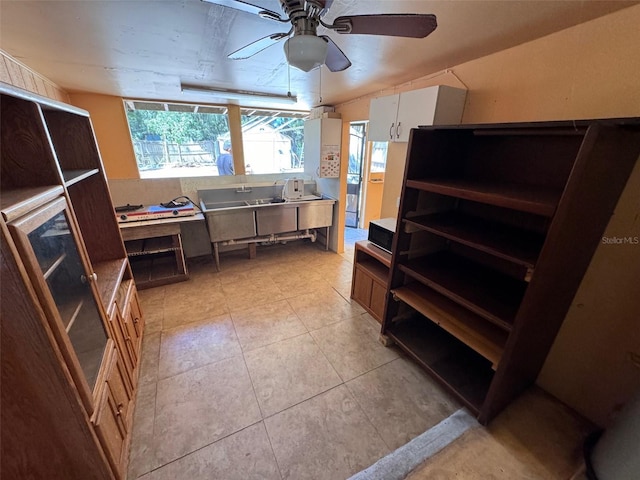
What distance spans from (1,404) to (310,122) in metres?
3.60

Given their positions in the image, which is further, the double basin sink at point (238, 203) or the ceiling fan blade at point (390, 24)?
the double basin sink at point (238, 203)

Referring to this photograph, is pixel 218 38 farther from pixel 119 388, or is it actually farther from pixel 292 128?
pixel 292 128

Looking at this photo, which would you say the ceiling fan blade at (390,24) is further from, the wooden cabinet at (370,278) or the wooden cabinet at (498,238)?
the wooden cabinet at (370,278)

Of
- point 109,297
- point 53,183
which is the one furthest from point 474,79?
point 109,297

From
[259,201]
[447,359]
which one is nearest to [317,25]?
[447,359]

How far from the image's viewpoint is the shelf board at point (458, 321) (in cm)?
144

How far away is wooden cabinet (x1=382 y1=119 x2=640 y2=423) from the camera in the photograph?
1.07 m

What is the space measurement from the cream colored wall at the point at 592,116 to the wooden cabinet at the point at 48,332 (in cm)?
245

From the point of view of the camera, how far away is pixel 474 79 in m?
1.79

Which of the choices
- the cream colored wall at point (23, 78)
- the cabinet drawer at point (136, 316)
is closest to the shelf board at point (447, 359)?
the cabinet drawer at point (136, 316)

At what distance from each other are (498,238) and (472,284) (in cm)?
36

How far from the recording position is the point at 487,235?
1449 millimetres

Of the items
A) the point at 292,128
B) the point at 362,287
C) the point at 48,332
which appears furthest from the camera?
the point at 292,128

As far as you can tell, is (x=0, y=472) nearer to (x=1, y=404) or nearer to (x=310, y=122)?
(x=1, y=404)
